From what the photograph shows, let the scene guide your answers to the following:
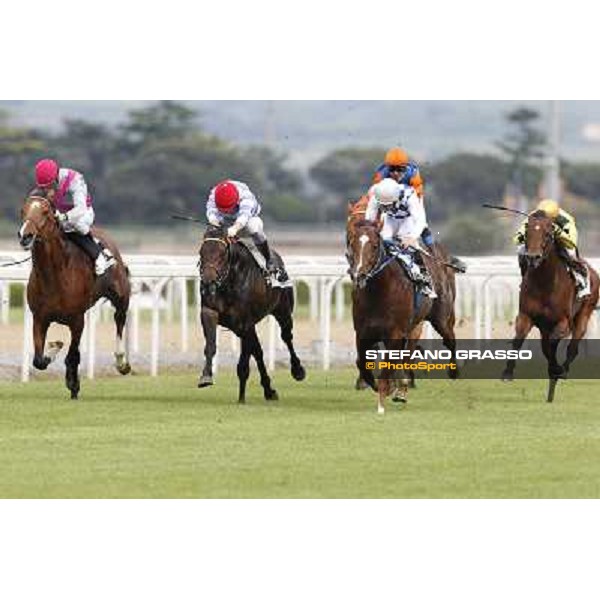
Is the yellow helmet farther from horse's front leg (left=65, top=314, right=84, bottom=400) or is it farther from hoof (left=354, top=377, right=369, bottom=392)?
horse's front leg (left=65, top=314, right=84, bottom=400)

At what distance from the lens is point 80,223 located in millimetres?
16422

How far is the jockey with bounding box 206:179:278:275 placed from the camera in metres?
16.0

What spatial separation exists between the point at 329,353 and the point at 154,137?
205ft

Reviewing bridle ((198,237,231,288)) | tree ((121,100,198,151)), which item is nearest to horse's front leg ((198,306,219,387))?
bridle ((198,237,231,288))

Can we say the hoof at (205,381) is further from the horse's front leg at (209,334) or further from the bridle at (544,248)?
the bridle at (544,248)

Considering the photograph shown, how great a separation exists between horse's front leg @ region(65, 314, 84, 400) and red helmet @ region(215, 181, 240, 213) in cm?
135

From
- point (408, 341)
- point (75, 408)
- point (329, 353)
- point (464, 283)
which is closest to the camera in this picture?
point (75, 408)

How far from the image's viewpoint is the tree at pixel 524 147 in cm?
8356

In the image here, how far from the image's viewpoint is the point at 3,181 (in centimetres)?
7275

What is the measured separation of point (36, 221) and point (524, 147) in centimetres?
7369

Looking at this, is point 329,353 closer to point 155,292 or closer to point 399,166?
point 155,292

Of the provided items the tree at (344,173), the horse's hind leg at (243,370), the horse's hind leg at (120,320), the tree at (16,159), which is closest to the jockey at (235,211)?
the horse's hind leg at (243,370)

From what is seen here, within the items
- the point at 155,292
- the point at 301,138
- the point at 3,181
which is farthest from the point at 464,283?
the point at 301,138

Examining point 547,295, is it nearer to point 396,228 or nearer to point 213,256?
point 396,228
